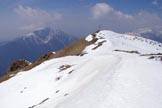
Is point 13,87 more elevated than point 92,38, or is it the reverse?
point 92,38

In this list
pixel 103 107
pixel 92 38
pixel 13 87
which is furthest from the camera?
pixel 92 38

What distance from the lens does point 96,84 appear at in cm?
3142

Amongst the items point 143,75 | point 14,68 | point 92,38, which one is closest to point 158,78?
point 143,75

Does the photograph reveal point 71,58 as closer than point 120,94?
No

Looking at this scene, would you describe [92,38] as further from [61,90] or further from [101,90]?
[101,90]

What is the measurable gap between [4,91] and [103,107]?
31754 millimetres

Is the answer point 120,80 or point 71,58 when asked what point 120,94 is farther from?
point 71,58

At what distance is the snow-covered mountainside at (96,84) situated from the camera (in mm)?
26062

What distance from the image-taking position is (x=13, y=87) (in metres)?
52.6

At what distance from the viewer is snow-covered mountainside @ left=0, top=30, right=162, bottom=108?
85.5ft

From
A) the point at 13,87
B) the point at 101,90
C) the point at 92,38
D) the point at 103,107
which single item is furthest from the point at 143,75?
the point at 92,38

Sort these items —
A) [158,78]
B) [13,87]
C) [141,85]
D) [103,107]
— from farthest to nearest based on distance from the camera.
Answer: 1. [13,87]
2. [158,78]
3. [141,85]
4. [103,107]

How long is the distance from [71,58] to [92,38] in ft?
57.6

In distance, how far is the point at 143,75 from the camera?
103 feet
